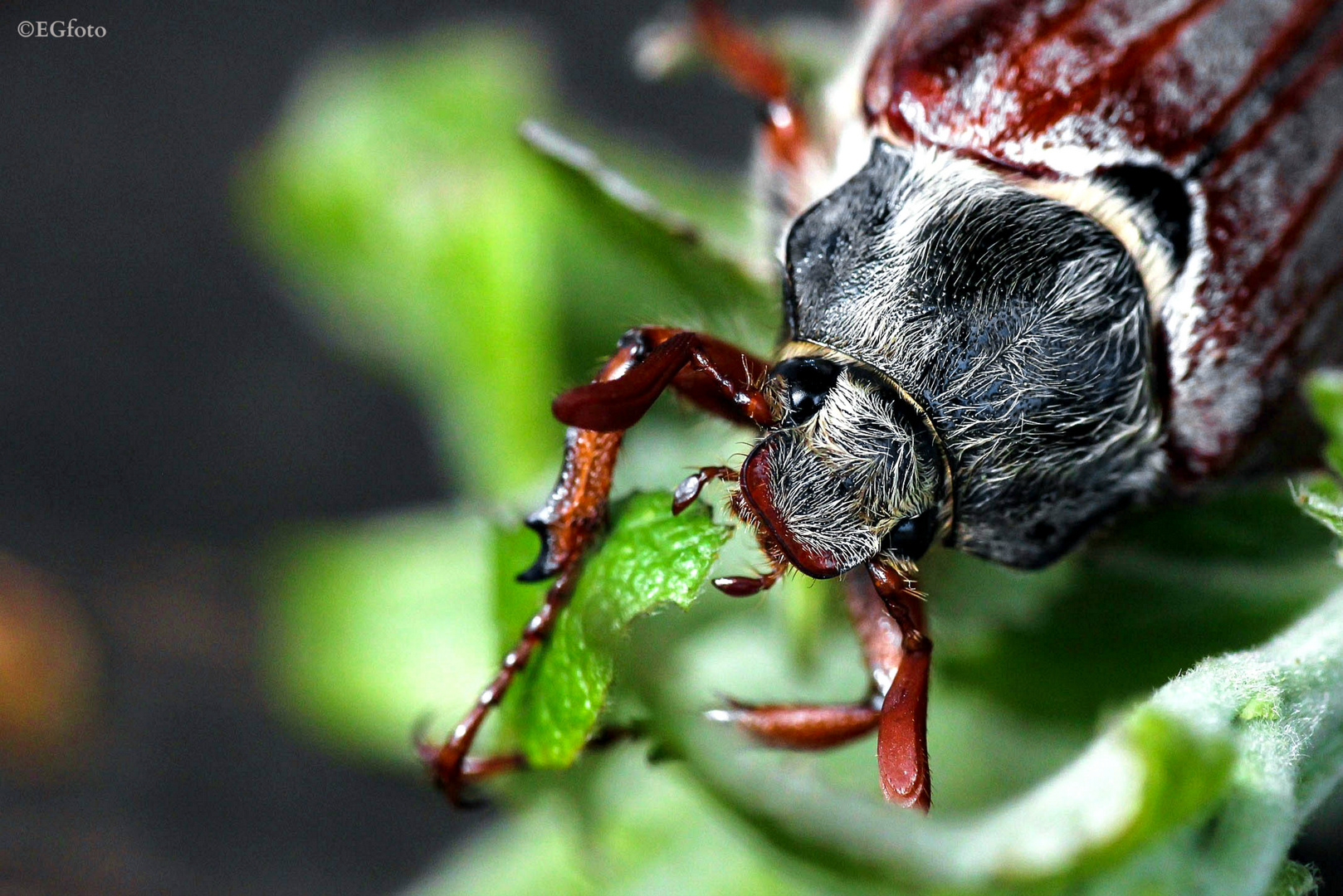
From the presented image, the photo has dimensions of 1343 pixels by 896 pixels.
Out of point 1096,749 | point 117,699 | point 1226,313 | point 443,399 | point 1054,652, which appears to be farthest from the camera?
point 117,699

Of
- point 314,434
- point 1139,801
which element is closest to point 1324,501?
point 1139,801

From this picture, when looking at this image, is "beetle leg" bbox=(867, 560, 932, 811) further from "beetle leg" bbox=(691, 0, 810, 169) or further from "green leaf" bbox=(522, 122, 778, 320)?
"beetle leg" bbox=(691, 0, 810, 169)

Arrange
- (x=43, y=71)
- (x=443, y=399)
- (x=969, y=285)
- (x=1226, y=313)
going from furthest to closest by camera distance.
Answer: (x=43, y=71) < (x=443, y=399) < (x=1226, y=313) < (x=969, y=285)

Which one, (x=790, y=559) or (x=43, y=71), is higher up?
(x=790, y=559)

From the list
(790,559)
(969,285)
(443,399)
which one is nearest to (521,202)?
(443,399)

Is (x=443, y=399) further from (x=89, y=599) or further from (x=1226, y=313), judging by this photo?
(x=1226, y=313)

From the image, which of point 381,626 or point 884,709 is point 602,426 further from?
point 381,626

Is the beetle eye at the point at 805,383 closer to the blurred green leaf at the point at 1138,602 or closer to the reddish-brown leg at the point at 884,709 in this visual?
the reddish-brown leg at the point at 884,709
